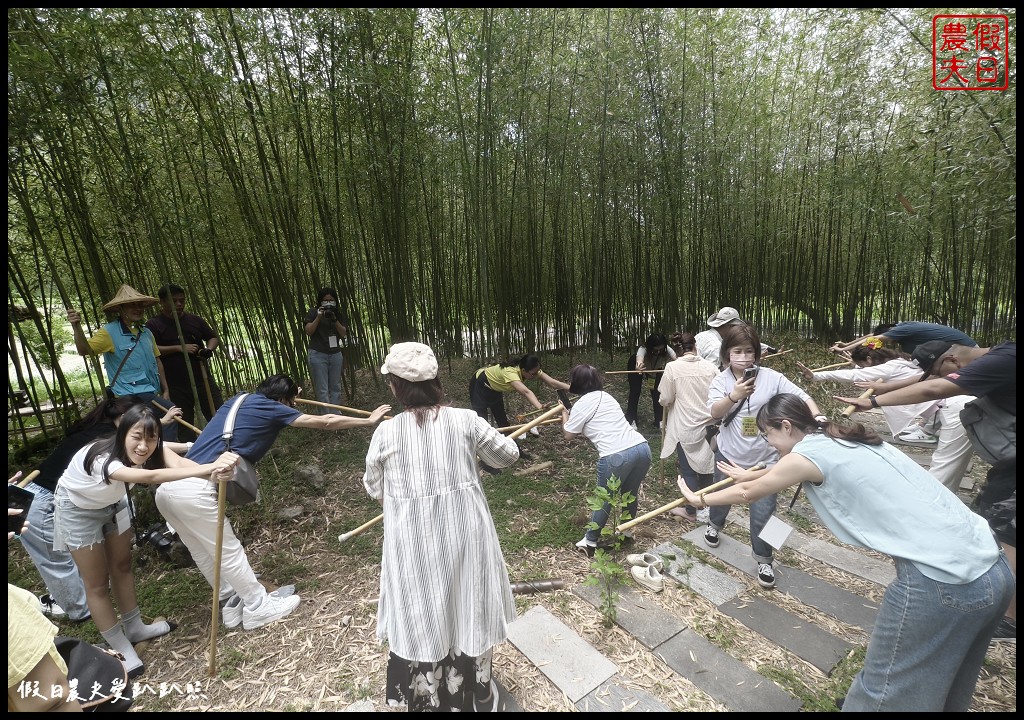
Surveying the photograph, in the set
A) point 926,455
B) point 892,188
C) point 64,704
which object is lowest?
point 926,455

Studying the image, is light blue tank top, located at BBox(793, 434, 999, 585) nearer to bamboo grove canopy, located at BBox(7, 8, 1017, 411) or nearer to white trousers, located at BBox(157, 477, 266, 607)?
white trousers, located at BBox(157, 477, 266, 607)

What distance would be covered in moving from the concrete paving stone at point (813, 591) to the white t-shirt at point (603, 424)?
2.67 ft

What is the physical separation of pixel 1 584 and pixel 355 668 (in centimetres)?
121

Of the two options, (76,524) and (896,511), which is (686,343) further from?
(76,524)

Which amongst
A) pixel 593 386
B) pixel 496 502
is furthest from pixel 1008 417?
pixel 496 502

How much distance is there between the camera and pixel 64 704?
46.6 inches

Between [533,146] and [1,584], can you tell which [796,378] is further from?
[1,584]

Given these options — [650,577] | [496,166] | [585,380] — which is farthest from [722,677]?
[496,166]

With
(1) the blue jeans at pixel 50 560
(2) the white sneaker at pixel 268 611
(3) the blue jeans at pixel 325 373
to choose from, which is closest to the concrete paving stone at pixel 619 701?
(2) the white sneaker at pixel 268 611

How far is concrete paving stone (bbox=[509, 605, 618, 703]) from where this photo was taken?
1693 mm

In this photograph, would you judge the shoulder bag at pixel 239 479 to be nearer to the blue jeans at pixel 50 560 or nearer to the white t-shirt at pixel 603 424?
the blue jeans at pixel 50 560

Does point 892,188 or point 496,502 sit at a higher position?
point 892,188

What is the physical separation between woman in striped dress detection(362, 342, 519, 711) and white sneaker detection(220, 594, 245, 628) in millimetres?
1149

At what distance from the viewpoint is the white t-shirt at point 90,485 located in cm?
170
